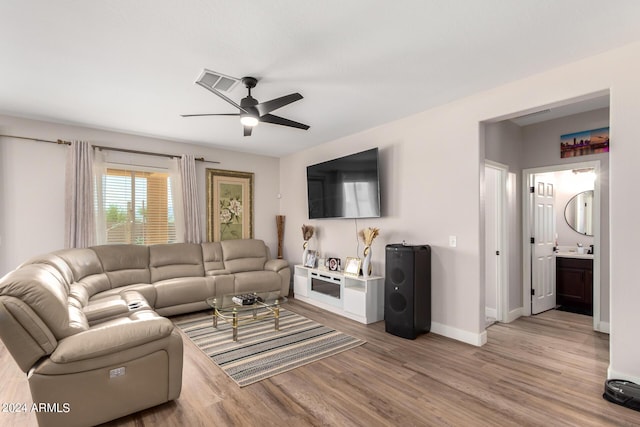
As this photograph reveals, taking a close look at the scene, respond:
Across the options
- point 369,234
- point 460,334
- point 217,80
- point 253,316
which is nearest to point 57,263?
point 253,316

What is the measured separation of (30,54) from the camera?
8.00ft

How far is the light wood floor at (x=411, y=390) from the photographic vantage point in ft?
6.85

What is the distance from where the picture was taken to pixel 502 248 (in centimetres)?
409

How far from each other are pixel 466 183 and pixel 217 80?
2731mm

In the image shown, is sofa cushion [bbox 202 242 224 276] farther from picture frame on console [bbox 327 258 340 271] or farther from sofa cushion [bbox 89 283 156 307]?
picture frame on console [bbox 327 258 340 271]

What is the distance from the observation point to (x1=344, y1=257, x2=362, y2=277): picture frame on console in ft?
14.2

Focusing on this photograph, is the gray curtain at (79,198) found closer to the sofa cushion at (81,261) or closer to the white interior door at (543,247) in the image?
the sofa cushion at (81,261)

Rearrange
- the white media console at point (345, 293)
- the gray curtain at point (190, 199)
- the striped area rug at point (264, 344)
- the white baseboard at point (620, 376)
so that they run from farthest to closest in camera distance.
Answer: the gray curtain at point (190, 199) < the white media console at point (345, 293) < the striped area rug at point (264, 344) < the white baseboard at point (620, 376)

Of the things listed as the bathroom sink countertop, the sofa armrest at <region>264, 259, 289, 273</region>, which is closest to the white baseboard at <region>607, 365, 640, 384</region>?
the bathroom sink countertop

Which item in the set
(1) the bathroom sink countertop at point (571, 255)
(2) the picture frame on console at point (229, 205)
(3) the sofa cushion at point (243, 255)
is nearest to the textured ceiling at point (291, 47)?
(2) the picture frame on console at point (229, 205)

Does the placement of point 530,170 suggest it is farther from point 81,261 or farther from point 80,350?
point 81,261

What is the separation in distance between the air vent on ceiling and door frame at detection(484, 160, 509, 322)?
3.45 m

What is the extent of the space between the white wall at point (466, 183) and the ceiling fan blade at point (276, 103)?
1831mm

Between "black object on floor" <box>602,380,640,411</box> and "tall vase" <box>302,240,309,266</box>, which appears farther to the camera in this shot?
"tall vase" <box>302,240,309,266</box>
